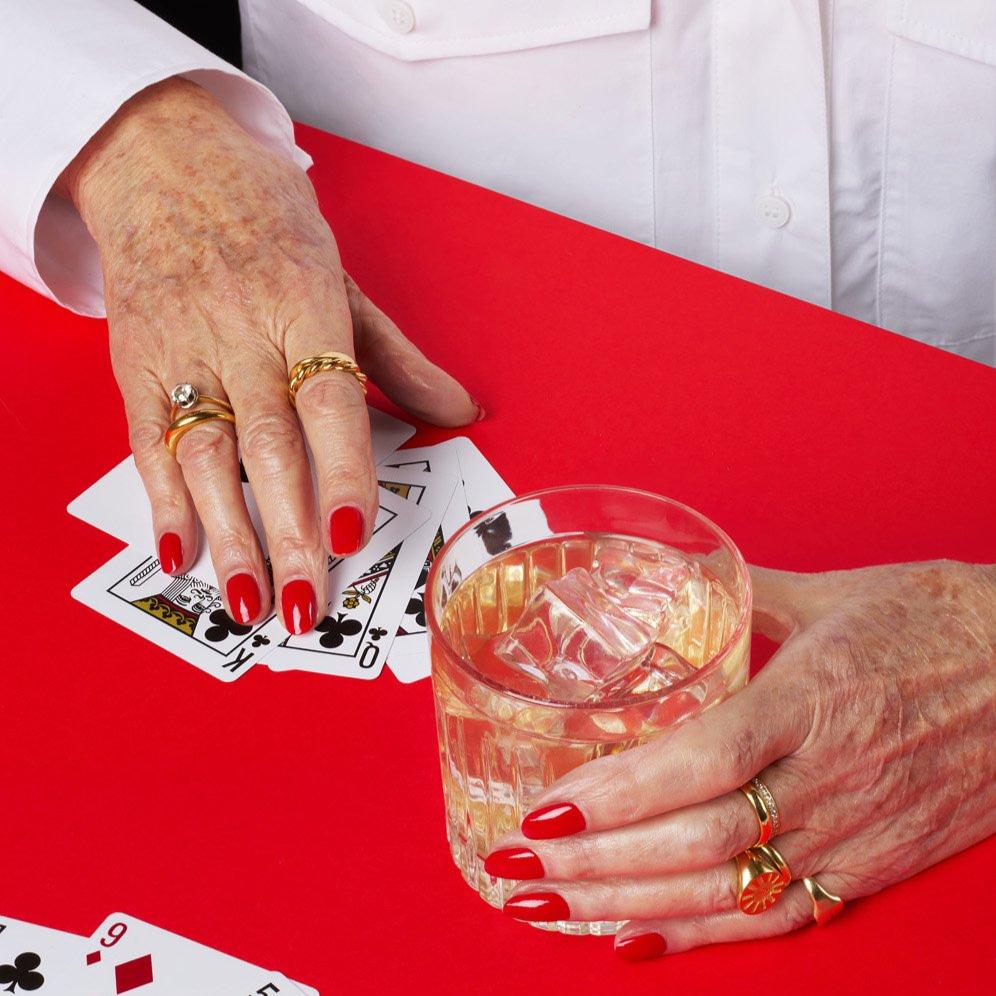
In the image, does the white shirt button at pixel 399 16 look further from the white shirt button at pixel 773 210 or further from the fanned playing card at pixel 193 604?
the fanned playing card at pixel 193 604

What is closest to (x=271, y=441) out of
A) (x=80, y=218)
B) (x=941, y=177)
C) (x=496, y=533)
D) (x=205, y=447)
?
(x=205, y=447)

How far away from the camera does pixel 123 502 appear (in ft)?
3.65

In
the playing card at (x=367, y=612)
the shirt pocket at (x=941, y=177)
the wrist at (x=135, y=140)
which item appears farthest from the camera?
the shirt pocket at (x=941, y=177)

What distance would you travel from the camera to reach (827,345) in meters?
1.20

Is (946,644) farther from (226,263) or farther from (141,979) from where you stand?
(226,263)

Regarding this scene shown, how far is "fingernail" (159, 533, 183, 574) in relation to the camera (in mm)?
1021

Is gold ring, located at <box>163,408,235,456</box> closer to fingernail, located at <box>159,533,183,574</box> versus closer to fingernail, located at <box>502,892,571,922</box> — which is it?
fingernail, located at <box>159,533,183,574</box>

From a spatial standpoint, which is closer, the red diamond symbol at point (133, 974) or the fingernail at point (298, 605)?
the red diamond symbol at point (133, 974)

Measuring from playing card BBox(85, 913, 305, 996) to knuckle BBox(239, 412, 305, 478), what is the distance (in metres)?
0.37

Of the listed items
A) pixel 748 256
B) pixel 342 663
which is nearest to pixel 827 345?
pixel 748 256

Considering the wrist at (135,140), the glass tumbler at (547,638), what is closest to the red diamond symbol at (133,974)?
the glass tumbler at (547,638)

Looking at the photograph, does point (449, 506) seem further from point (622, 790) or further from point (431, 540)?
point (622, 790)

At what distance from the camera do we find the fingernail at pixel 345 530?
96 cm

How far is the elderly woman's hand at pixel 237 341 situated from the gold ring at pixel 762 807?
0.37 meters
